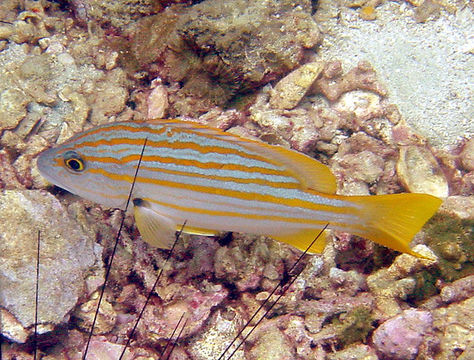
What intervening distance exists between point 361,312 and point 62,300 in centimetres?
258

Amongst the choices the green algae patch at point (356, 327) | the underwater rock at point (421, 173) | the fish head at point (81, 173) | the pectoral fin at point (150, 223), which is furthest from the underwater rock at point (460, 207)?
the fish head at point (81, 173)

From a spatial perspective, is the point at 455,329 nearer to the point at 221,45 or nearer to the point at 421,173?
the point at 421,173

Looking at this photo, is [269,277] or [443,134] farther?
[443,134]

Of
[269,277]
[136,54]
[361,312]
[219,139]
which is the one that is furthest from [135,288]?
[136,54]

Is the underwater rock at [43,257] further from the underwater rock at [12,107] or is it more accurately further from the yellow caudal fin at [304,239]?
the yellow caudal fin at [304,239]

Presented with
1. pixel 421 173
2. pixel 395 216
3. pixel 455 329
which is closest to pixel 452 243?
pixel 455 329

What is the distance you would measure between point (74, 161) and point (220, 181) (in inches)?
43.6

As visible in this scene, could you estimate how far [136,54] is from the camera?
14.5 ft

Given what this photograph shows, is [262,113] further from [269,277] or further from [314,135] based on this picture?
[269,277]

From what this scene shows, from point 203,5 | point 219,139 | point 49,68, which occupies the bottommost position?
point 49,68

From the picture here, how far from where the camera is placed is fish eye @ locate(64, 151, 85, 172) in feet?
8.60

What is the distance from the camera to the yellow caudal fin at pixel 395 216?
2.54 meters

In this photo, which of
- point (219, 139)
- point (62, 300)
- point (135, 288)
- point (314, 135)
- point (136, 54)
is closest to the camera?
point (219, 139)

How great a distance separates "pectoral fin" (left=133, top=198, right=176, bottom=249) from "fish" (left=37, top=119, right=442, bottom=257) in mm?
18
